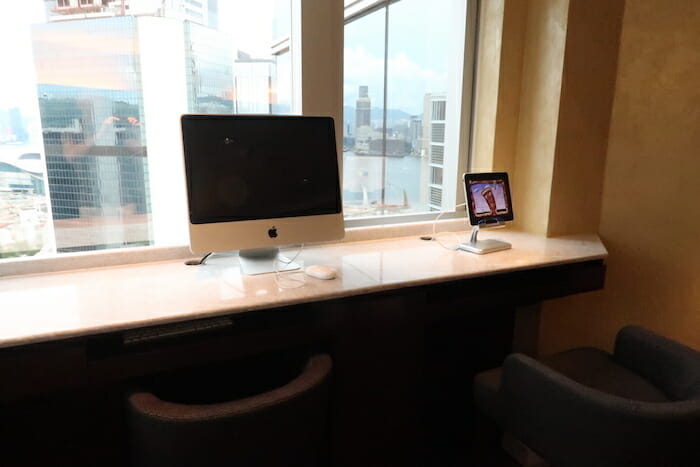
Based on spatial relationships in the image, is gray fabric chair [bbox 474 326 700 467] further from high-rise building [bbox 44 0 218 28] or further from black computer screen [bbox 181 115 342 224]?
high-rise building [bbox 44 0 218 28]

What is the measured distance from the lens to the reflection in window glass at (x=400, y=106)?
2094 mm

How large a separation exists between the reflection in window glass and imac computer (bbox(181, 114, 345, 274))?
0.46 m

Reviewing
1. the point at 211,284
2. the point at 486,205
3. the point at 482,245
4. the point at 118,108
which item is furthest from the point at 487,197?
the point at 118,108

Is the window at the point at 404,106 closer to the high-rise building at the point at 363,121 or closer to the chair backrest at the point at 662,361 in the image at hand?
the high-rise building at the point at 363,121

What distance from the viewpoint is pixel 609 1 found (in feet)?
6.66

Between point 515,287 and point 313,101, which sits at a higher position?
point 313,101

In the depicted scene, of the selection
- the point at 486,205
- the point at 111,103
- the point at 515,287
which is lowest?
the point at 515,287

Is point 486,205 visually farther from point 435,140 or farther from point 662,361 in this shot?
point 662,361

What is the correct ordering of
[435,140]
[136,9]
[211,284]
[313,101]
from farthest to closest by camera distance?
[435,140] < [313,101] < [136,9] < [211,284]

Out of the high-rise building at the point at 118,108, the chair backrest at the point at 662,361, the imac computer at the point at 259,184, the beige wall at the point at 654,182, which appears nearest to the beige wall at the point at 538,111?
the beige wall at the point at 654,182

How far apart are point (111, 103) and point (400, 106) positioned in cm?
122

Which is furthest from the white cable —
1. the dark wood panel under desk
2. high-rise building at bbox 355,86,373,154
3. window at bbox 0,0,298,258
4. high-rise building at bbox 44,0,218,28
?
high-rise building at bbox 44,0,218,28

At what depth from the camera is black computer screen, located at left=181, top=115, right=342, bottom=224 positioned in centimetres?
146

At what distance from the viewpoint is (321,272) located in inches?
60.0
